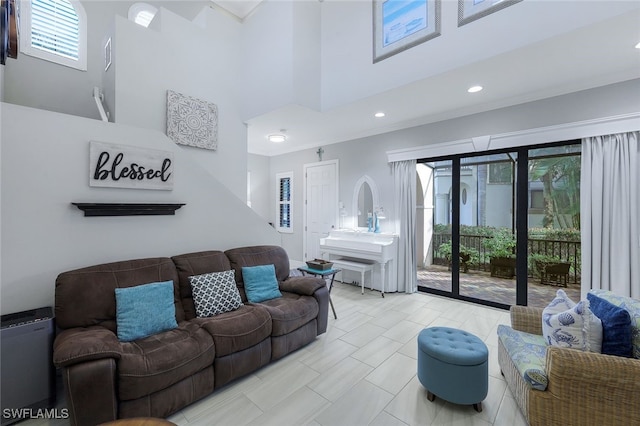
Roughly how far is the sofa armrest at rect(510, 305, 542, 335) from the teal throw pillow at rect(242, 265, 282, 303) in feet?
7.33

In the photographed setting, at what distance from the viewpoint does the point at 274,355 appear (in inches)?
99.0

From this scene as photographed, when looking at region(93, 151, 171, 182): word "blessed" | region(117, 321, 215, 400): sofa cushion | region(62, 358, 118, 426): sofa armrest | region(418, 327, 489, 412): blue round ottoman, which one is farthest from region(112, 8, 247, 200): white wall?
region(418, 327, 489, 412): blue round ottoman

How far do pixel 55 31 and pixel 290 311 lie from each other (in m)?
4.68

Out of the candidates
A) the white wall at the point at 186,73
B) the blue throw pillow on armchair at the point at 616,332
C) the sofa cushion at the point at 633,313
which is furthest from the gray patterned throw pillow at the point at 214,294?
the sofa cushion at the point at 633,313

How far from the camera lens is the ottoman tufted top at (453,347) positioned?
1906 millimetres

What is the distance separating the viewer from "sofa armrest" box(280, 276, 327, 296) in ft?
9.88

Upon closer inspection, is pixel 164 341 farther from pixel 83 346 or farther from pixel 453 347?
pixel 453 347

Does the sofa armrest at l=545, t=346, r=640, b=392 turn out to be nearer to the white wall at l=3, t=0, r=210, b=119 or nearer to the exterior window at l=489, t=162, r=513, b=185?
the exterior window at l=489, t=162, r=513, b=185

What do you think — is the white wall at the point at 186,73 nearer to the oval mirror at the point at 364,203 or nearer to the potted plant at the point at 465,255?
the oval mirror at the point at 364,203

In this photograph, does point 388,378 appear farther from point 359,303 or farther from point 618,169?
point 618,169

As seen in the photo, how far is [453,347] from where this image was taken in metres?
2.04

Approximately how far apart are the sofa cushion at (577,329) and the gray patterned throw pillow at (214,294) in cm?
253

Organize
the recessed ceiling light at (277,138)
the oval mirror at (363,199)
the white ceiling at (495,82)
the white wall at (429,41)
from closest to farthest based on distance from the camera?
the white wall at (429,41)
the white ceiling at (495,82)
the oval mirror at (363,199)
the recessed ceiling light at (277,138)

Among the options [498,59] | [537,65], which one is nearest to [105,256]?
[498,59]
